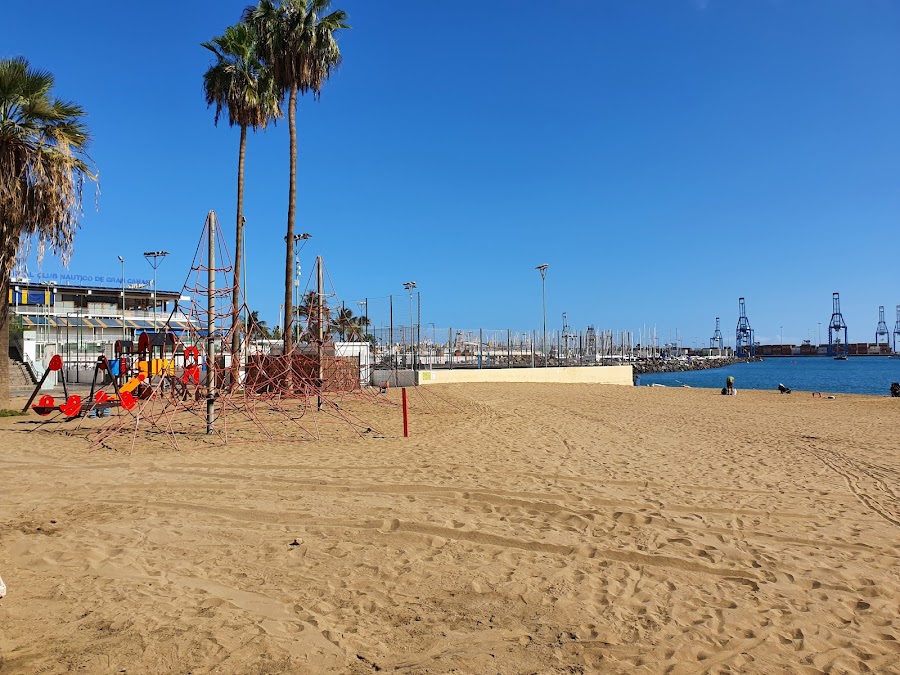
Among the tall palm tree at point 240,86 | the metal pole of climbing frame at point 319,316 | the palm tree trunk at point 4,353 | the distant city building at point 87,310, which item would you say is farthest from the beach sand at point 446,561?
the distant city building at point 87,310

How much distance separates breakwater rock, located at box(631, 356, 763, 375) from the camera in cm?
9654

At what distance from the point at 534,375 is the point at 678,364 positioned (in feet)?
296

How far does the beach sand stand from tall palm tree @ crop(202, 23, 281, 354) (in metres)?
15.4

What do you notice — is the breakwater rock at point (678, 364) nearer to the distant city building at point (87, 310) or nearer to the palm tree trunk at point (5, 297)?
the distant city building at point (87, 310)

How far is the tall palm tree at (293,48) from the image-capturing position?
831 inches

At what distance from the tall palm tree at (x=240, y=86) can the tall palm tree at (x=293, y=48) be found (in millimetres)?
809

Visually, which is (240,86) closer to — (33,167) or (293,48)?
(293,48)

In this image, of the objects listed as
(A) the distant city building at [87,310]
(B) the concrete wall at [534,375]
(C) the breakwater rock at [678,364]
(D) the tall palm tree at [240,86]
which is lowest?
(C) the breakwater rock at [678,364]

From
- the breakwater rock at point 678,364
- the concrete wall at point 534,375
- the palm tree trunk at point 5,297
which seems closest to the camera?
the palm tree trunk at point 5,297

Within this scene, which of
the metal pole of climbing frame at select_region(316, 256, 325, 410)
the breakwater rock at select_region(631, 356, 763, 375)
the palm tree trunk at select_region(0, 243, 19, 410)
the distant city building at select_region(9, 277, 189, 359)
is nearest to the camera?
the palm tree trunk at select_region(0, 243, 19, 410)

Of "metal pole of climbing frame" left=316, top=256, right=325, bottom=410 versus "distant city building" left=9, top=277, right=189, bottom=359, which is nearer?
"metal pole of climbing frame" left=316, top=256, right=325, bottom=410

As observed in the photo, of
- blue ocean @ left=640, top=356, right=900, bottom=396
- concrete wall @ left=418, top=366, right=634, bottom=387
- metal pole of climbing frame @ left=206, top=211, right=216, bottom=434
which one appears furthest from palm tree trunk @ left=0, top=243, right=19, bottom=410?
blue ocean @ left=640, top=356, right=900, bottom=396

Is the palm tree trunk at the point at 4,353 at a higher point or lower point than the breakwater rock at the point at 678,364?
higher

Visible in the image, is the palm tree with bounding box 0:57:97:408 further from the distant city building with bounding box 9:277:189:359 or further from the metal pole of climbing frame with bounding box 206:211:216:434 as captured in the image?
the distant city building with bounding box 9:277:189:359
